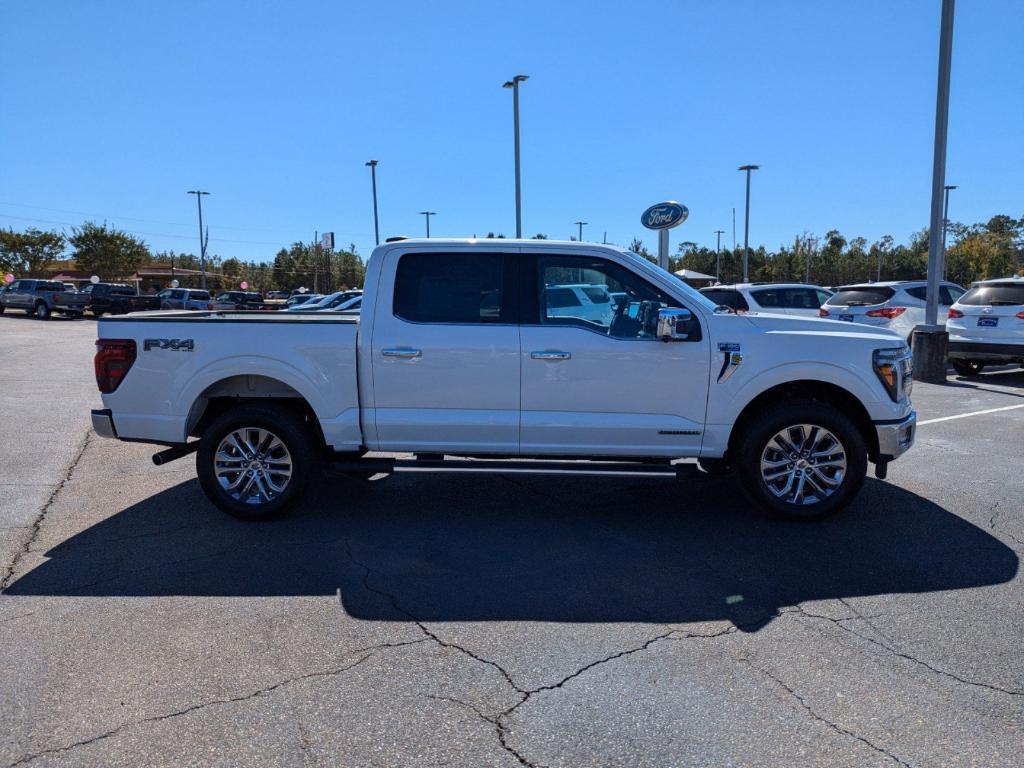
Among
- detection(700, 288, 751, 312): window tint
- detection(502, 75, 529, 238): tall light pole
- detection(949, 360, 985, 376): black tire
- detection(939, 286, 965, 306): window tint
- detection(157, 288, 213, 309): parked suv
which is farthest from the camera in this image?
detection(157, 288, 213, 309): parked suv

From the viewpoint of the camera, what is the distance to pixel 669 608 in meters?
4.14

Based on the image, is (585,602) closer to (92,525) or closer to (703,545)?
(703,545)

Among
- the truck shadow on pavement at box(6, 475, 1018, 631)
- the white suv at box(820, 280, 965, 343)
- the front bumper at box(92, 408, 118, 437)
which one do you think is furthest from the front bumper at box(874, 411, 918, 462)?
the white suv at box(820, 280, 965, 343)

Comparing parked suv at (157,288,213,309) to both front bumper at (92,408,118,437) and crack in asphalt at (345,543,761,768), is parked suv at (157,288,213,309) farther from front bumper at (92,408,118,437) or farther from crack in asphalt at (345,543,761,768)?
crack in asphalt at (345,543,761,768)

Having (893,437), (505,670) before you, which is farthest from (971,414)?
(505,670)

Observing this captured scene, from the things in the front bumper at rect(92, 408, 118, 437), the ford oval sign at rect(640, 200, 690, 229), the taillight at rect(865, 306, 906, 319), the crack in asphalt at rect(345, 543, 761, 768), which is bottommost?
the crack in asphalt at rect(345, 543, 761, 768)

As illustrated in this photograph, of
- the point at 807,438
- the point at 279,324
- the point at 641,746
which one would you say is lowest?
the point at 641,746

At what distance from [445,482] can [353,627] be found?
289 centimetres

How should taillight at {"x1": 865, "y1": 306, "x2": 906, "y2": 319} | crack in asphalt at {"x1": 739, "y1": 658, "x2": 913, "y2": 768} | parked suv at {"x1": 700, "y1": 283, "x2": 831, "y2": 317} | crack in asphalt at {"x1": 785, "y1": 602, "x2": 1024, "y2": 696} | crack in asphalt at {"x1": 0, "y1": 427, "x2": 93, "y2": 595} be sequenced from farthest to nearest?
1. parked suv at {"x1": 700, "y1": 283, "x2": 831, "y2": 317}
2. taillight at {"x1": 865, "y1": 306, "x2": 906, "y2": 319}
3. crack in asphalt at {"x1": 0, "y1": 427, "x2": 93, "y2": 595}
4. crack in asphalt at {"x1": 785, "y1": 602, "x2": 1024, "y2": 696}
5. crack in asphalt at {"x1": 739, "y1": 658, "x2": 913, "y2": 768}

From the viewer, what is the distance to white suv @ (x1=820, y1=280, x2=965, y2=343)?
14781 millimetres

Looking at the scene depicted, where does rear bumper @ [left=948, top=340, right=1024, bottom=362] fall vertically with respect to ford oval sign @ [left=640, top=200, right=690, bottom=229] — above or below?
below

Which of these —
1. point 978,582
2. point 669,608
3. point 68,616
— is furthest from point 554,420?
point 68,616

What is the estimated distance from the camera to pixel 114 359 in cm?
552

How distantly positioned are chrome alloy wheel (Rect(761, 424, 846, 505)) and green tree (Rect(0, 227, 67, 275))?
252 feet
